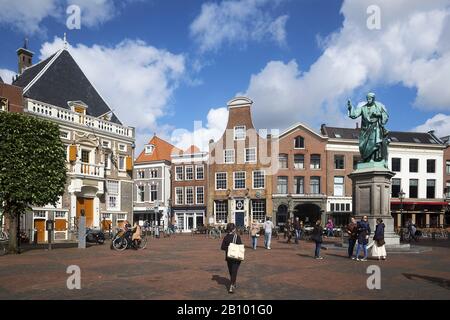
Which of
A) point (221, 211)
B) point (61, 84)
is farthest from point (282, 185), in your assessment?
point (61, 84)

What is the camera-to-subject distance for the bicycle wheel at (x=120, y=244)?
72.1 ft

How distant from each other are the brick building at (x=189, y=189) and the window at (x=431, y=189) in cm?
2722

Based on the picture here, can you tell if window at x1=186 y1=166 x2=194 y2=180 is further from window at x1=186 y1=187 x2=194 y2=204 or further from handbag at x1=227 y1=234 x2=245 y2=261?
handbag at x1=227 y1=234 x2=245 y2=261

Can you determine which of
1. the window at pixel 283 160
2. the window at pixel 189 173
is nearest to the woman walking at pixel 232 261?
the window at pixel 283 160

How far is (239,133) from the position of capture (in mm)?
49969

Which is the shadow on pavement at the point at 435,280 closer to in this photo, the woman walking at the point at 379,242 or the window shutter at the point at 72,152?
the woman walking at the point at 379,242

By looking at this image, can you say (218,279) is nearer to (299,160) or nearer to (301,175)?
(301,175)

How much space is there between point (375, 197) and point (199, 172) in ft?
110

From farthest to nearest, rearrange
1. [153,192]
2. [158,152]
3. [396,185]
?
[158,152], [153,192], [396,185]
